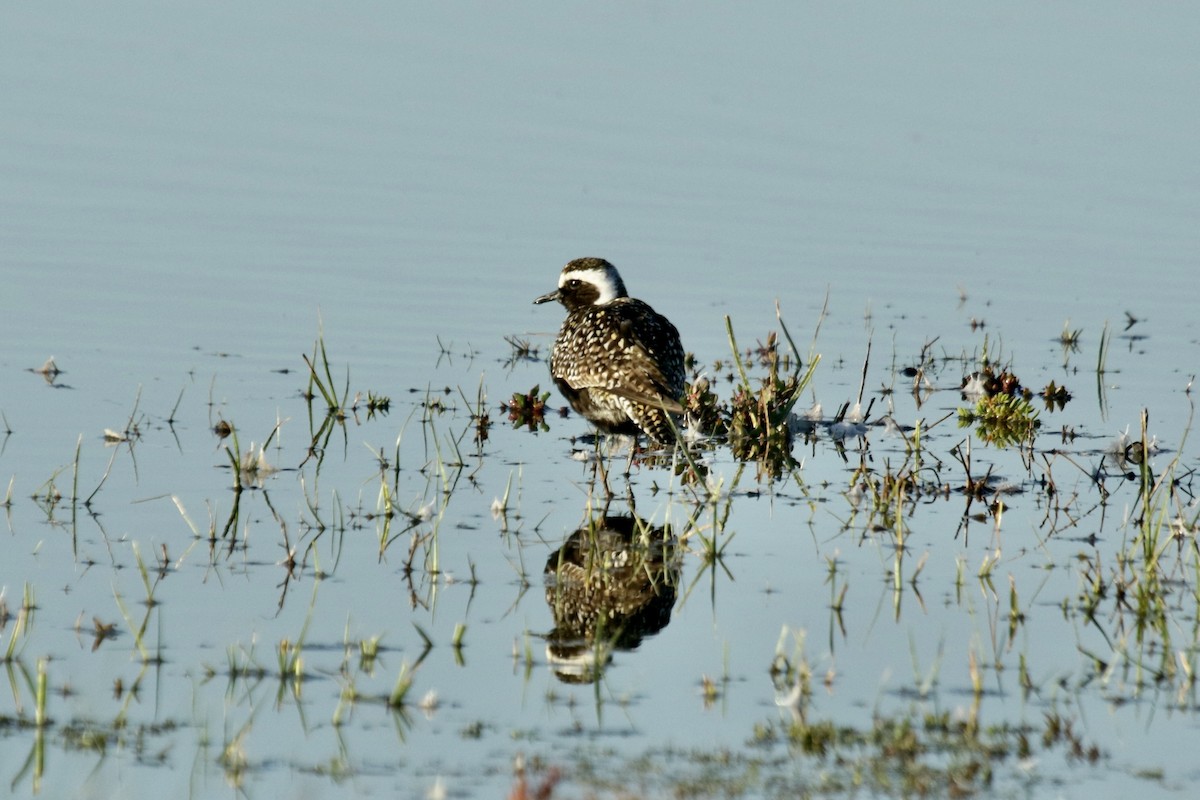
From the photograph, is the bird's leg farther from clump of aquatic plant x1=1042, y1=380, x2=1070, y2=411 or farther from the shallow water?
clump of aquatic plant x1=1042, y1=380, x2=1070, y2=411

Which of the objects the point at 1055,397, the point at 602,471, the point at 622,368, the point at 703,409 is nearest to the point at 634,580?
the point at 602,471

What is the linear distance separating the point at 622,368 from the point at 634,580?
2.87 m

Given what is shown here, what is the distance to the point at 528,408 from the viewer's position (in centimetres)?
1248

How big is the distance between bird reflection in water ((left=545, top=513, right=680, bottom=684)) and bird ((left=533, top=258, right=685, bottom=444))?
140cm

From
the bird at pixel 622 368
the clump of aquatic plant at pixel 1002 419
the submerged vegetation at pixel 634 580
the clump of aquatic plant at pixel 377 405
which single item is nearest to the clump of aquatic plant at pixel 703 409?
the submerged vegetation at pixel 634 580

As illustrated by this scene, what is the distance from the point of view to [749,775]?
6.30 metres

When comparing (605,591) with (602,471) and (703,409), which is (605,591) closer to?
(602,471)

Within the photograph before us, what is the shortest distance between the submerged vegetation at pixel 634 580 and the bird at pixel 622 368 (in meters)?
0.22

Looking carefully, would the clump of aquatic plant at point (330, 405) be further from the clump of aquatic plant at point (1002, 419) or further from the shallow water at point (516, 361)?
the clump of aquatic plant at point (1002, 419)

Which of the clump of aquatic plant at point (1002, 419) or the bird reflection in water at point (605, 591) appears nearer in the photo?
the bird reflection in water at point (605, 591)

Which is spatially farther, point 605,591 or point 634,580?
point 634,580

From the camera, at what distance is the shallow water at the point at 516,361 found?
699 centimetres

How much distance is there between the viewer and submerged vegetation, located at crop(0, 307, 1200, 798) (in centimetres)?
659

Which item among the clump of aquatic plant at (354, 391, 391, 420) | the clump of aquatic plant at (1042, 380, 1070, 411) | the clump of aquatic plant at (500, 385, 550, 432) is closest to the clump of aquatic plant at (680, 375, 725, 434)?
the clump of aquatic plant at (500, 385, 550, 432)
